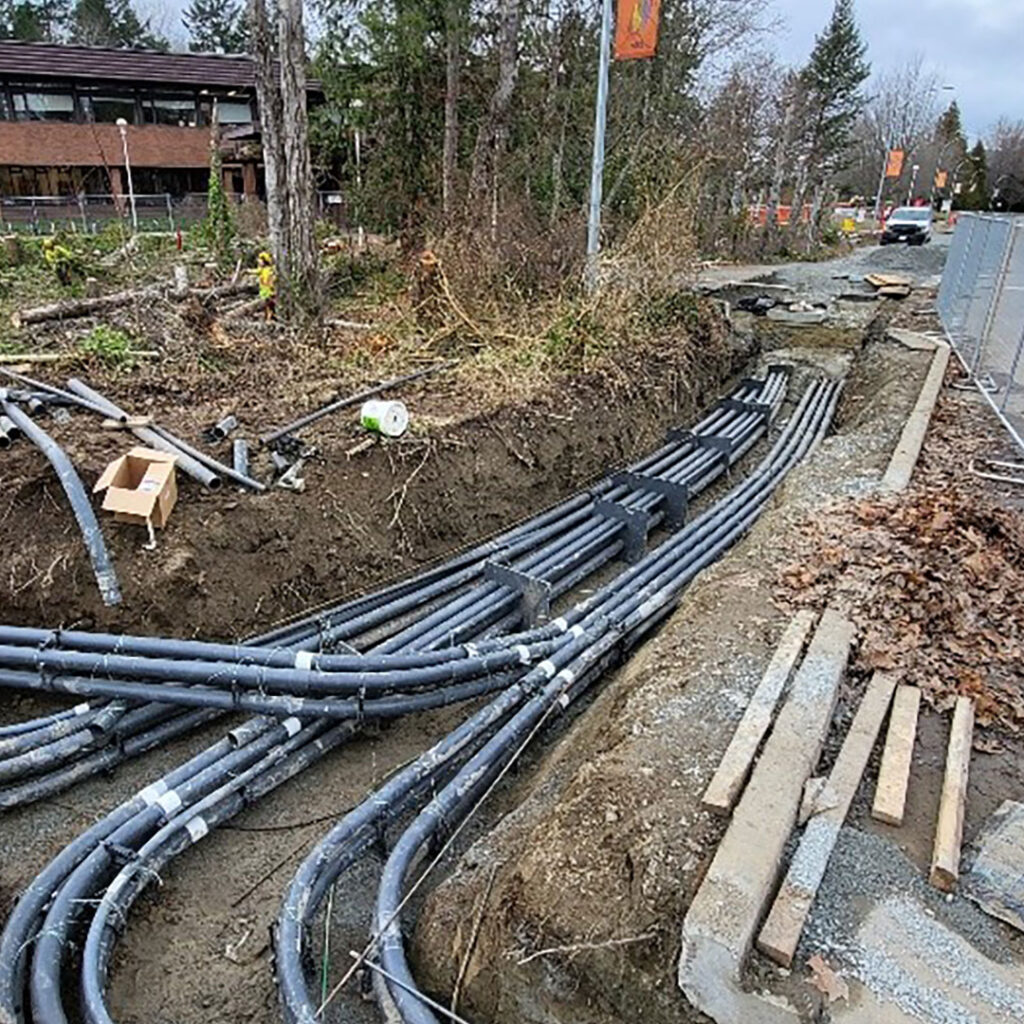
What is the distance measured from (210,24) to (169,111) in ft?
77.5

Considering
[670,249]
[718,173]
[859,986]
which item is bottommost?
[859,986]

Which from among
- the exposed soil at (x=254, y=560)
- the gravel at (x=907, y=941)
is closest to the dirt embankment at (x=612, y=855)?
the gravel at (x=907, y=941)

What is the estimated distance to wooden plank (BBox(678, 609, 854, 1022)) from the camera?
8.23ft

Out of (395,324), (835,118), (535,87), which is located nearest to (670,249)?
(395,324)

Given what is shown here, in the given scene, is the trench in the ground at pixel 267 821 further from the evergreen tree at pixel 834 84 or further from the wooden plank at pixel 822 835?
the evergreen tree at pixel 834 84

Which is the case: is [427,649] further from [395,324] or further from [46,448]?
[395,324]

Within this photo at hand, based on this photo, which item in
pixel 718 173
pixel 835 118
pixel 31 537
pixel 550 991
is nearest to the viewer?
pixel 550 991

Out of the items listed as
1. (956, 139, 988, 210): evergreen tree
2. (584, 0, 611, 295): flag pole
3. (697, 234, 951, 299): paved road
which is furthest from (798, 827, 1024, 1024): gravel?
(956, 139, 988, 210): evergreen tree

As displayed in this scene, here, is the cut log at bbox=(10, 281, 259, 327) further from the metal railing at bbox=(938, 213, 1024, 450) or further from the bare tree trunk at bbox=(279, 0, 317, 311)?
the metal railing at bbox=(938, 213, 1024, 450)

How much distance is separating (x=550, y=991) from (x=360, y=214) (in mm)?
14860

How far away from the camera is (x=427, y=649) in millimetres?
5242

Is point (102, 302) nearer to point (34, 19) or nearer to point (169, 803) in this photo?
point (169, 803)

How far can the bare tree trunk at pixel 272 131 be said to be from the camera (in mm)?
9148

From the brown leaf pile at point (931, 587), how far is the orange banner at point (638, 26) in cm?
603
